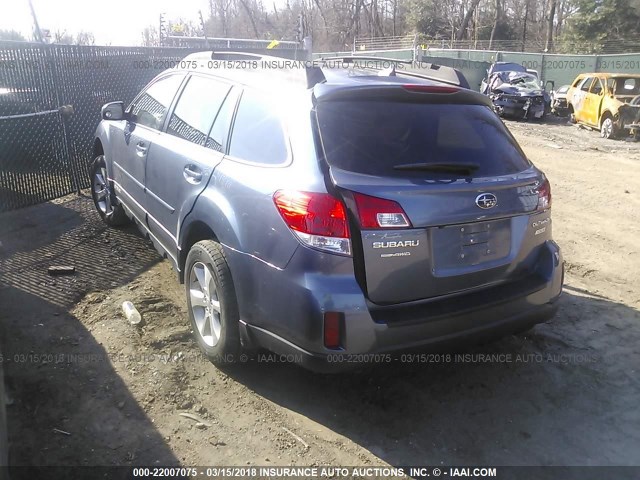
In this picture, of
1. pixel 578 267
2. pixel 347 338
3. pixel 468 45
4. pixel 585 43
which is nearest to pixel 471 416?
pixel 347 338

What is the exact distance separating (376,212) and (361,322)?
551mm

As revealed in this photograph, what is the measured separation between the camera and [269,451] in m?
2.94

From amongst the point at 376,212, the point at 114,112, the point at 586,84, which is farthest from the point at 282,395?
the point at 586,84

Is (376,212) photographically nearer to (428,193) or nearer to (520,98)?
(428,193)

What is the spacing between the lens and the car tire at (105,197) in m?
6.02

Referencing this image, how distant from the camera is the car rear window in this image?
2947mm

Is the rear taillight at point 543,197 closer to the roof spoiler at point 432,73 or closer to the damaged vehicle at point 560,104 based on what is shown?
the roof spoiler at point 432,73

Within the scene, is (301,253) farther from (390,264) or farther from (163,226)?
(163,226)

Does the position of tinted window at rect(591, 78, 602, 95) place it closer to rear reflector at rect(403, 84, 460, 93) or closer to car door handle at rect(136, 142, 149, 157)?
rear reflector at rect(403, 84, 460, 93)

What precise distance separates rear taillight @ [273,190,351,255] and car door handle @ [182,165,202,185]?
1126 mm

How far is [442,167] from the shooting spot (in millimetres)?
3055

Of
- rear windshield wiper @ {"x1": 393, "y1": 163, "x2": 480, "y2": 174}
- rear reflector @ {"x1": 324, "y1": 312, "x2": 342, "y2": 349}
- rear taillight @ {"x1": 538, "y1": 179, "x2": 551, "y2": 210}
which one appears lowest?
rear reflector @ {"x1": 324, "y1": 312, "x2": 342, "y2": 349}

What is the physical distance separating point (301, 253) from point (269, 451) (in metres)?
1.07

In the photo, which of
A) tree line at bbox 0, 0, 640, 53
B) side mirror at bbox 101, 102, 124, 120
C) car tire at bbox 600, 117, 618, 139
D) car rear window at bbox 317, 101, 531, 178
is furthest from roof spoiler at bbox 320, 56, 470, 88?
tree line at bbox 0, 0, 640, 53
